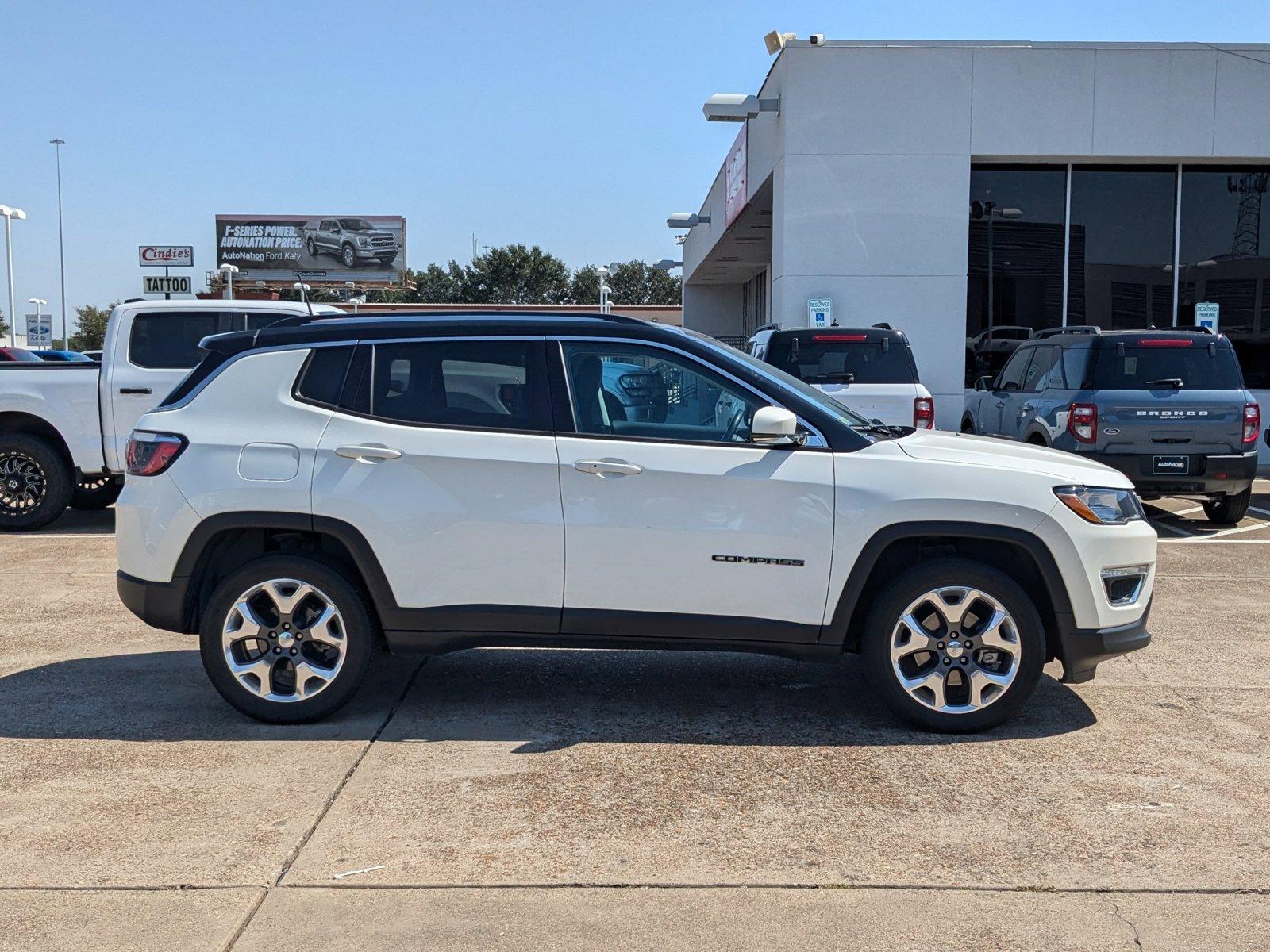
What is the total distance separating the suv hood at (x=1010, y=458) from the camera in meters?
5.37

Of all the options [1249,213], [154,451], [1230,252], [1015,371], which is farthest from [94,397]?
[1249,213]

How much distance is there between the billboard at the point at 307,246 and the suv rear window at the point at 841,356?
191ft

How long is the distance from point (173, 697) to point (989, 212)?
1537cm

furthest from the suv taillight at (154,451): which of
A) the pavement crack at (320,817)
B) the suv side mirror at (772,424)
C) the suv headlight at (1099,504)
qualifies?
the suv headlight at (1099,504)

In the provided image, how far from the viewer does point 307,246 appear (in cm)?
6900

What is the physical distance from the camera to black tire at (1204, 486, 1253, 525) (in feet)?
39.8

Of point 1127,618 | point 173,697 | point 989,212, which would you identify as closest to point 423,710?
point 173,697

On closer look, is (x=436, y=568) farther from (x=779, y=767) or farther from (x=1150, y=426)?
(x=1150, y=426)

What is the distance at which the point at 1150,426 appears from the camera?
11.3 m

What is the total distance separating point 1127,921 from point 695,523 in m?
2.31

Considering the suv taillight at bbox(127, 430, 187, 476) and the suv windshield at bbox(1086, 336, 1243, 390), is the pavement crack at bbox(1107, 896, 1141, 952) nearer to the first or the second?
the suv taillight at bbox(127, 430, 187, 476)

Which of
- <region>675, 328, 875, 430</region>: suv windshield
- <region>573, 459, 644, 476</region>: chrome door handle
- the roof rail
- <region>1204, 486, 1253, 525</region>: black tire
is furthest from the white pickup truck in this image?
<region>1204, 486, 1253, 525</region>: black tire

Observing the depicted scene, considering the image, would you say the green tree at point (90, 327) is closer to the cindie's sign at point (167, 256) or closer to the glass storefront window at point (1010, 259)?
the cindie's sign at point (167, 256)

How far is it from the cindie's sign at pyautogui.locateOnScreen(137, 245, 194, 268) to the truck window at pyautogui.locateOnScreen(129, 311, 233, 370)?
1370 cm
